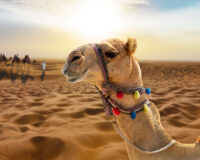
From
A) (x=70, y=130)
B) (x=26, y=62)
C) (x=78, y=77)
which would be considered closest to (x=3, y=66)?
(x=26, y=62)

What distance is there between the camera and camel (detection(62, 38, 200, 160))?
1398 mm

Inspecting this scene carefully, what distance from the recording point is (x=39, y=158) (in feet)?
10.2

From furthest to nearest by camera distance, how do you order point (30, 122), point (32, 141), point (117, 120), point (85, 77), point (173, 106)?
1. point (173, 106)
2. point (30, 122)
3. point (32, 141)
4. point (117, 120)
5. point (85, 77)

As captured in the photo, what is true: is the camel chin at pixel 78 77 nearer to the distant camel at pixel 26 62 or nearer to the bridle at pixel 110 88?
the bridle at pixel 110 88

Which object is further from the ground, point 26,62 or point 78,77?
point 78,77

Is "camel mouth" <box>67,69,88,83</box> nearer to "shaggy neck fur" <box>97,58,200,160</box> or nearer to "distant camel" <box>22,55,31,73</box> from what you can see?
"shaggy neck fur" <box>97,58,200,160</box>

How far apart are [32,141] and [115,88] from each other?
269 centimetres

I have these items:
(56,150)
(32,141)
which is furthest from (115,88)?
(32,141)

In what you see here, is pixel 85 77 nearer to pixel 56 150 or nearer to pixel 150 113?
pixel 150 113

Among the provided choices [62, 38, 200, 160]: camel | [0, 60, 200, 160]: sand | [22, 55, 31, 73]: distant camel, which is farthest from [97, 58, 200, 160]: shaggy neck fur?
[22, 55, 31, 73]: distant camel

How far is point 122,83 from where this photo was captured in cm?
146

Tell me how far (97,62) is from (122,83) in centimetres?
25

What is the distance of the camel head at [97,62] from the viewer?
4.48 feet

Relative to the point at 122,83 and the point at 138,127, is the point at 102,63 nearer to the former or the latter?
the point at 122,83
